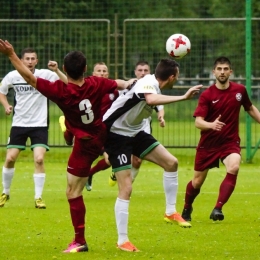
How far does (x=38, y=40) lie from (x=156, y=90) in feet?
36.9

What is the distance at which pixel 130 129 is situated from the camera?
9078mm

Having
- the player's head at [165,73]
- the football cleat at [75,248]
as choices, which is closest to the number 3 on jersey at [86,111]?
the player's head at [165,73]

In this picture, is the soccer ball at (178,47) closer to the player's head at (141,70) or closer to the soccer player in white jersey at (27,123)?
the soccer player in white jersey at (27,123)

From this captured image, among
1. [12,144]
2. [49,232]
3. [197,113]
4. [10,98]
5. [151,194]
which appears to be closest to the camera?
[49,232]

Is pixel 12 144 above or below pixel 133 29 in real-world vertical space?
below

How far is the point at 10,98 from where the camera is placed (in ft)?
67.8

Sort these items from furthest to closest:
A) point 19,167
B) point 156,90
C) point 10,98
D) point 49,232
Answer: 1. point 10,98
2. point 19,167
3. point 49,232
4. point 156,90

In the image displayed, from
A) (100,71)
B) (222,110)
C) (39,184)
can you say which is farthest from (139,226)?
(100,71)

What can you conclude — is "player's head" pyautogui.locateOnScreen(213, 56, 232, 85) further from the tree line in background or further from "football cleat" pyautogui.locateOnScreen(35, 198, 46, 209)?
the tree line in background

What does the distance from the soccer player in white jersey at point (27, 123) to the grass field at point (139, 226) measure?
0.42 metres

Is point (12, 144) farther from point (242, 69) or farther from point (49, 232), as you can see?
point (242, 69)

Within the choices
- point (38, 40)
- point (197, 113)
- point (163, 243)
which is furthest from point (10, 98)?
point (163, 243)

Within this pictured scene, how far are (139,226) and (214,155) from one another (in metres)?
1.30

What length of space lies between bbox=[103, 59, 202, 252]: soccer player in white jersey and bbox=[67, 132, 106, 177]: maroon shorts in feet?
1.01
